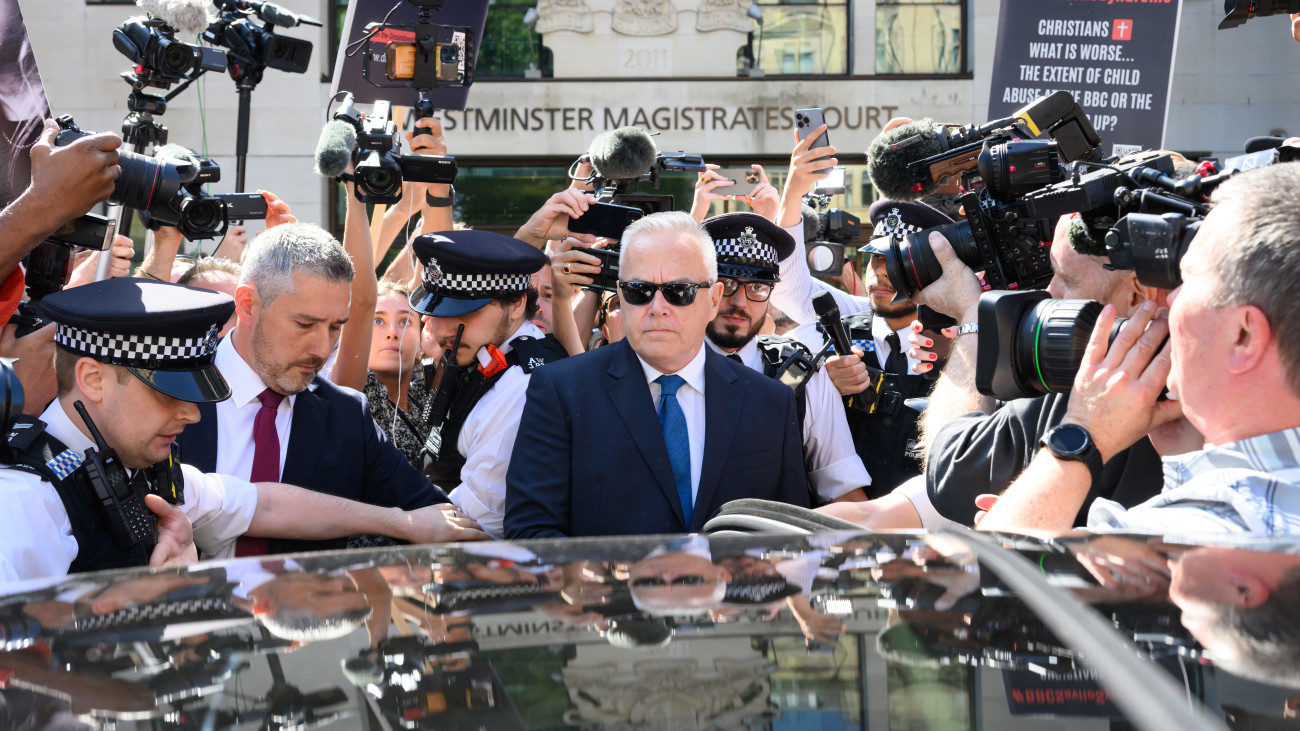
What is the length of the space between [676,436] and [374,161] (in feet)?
5.22

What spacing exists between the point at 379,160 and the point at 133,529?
197cm

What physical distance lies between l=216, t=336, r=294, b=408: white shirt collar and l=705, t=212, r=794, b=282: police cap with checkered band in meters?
1.73

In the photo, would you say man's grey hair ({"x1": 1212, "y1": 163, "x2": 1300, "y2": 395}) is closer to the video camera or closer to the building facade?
the video camera

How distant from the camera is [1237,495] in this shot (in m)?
1.70

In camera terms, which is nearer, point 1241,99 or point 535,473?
point 535,473

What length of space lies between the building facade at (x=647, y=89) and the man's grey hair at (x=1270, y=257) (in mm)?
10831

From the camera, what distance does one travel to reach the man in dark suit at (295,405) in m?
3.40

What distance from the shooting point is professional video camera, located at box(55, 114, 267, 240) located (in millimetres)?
3314

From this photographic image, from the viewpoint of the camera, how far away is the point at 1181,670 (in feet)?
3.72

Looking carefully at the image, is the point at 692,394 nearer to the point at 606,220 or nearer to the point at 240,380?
the point at 606,220

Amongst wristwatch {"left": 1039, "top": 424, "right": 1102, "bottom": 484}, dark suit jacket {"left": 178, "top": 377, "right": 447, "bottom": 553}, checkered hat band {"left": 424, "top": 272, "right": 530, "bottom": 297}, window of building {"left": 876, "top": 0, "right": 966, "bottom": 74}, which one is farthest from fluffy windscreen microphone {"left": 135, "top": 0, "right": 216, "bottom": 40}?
window of building {"left": 876, "top": 0, "right": 966, "bottom": 74}

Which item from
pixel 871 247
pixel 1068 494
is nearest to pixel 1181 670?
pixel 1068 494

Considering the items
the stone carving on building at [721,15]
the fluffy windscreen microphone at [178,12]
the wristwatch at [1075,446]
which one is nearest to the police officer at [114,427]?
the wristwatch at [1075,446]

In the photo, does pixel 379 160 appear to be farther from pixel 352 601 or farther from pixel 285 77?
pixel 285 77
